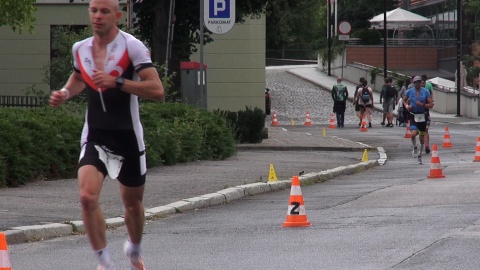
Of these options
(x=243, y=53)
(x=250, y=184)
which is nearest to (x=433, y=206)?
(x=250, y=184)

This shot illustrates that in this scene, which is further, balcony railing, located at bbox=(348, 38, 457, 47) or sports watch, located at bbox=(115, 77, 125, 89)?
balcony railing, located at bbox=(348, 38, 457, 47)

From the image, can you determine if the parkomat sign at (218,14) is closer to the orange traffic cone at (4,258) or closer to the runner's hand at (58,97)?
the runner's hand at (58,97)

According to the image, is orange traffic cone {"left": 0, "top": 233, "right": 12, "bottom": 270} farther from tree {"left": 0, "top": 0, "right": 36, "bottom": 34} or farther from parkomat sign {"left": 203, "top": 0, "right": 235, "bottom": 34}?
tree {"left": 0, "top": 0, "right": 36, "bottom": 34}

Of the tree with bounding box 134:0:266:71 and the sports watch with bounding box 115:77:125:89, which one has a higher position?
the tree with bounding box 134:0:266:71

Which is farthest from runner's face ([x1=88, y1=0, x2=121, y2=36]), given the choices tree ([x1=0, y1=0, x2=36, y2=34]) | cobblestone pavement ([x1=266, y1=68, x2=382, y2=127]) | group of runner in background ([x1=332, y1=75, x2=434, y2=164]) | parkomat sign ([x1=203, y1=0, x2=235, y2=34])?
cobblestone pavement ([x1=266, y1=68, x2=382, y2=127])

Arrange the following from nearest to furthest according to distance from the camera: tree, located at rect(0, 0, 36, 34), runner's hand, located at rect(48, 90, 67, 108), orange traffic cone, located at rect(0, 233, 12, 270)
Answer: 1. orange traffic cone, located at rect(0, 233, 12, 270)
2. runner's hand, located at rect(48, 90, 67, 108)
3. tree, located at rect(0, 0, 36, 34)

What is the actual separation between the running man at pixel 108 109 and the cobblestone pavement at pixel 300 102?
3691 cm

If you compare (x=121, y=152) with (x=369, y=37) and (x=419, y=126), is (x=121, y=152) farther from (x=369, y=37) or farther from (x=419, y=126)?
(x=369, y=37)

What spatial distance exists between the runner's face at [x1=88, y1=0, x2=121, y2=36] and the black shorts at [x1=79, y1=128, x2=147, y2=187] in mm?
649

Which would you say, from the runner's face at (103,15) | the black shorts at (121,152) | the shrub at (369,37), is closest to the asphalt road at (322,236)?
the black shorts at (121,152)

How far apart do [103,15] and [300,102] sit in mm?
50665

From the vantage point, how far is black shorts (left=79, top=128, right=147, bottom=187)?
24.2 ft

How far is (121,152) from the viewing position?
745 cm

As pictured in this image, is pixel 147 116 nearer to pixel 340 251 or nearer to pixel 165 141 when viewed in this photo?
pixel 165 141
